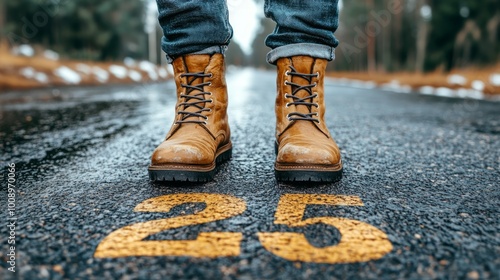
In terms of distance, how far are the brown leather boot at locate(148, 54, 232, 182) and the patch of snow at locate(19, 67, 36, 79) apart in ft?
26.9

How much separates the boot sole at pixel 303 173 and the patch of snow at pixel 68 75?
929cm

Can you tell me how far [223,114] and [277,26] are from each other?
429 mm

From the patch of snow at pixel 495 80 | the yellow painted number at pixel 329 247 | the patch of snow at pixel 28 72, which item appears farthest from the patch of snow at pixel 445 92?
the patch of snow at pixel 28 72

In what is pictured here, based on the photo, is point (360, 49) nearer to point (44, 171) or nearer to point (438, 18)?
point (438, 18)

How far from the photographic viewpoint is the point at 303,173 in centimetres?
138

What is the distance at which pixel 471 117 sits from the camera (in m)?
3.48

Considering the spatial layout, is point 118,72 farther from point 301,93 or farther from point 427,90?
point 301,93

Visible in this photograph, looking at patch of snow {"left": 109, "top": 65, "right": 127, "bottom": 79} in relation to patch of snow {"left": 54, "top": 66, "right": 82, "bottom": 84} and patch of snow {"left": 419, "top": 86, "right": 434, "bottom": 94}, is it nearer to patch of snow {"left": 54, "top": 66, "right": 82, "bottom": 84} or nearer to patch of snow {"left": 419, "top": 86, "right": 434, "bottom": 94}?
patch of snow {"left": 54, "top": 66, "right": 82, "bottom": 84}

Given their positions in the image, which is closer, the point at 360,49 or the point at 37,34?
the point at 37,34

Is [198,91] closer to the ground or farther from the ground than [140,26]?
closer to the ground

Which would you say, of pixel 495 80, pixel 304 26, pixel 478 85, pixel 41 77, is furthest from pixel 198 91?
pixel 495 80

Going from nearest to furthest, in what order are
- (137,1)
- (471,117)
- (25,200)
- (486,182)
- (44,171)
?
(25,200), (486,182), (44,171), (471,117), (137,1)

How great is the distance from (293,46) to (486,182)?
0.85 m

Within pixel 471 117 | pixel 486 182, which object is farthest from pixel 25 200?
pixel 471 117
